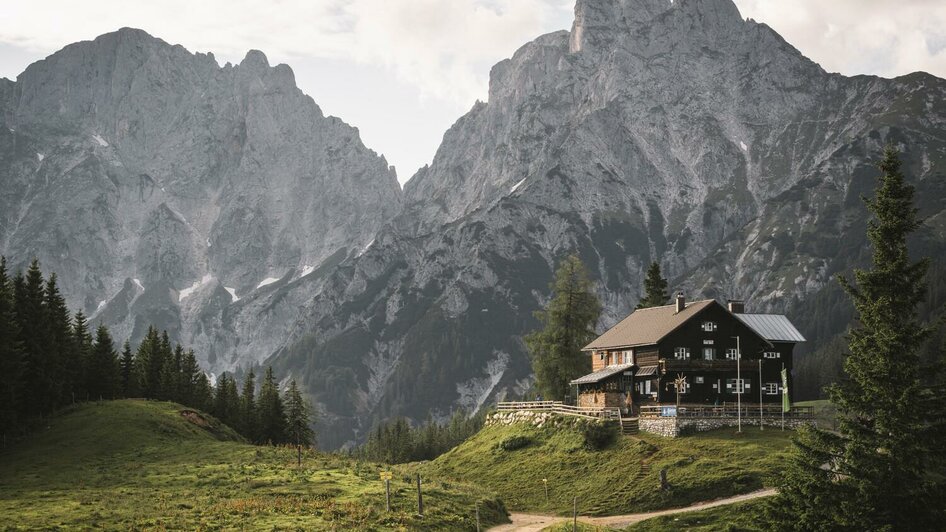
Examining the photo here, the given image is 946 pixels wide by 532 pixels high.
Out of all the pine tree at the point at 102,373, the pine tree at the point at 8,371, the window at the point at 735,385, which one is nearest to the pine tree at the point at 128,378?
the pine tree at the point at 102,373

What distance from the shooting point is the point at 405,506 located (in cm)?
5838

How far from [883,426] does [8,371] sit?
71.1 metres

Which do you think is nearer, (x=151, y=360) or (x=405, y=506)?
(x=405, y=506)

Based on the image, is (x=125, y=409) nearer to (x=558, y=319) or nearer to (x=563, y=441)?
(x=563, y=441)

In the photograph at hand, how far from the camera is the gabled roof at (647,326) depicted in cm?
9500

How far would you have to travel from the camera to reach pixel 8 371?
78812 millimetres

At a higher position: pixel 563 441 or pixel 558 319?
pixel 558 319

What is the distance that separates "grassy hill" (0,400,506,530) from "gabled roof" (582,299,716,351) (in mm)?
31339

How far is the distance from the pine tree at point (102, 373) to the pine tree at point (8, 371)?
84.3 feet

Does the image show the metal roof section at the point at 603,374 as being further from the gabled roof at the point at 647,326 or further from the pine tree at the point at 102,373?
the pine tree at the point at 102,373

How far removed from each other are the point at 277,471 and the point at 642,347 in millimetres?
44231

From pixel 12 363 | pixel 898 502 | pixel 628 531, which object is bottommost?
pixel 628 531

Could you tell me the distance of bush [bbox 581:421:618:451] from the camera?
8338 cm


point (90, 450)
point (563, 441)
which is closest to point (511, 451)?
point (563, 441)
